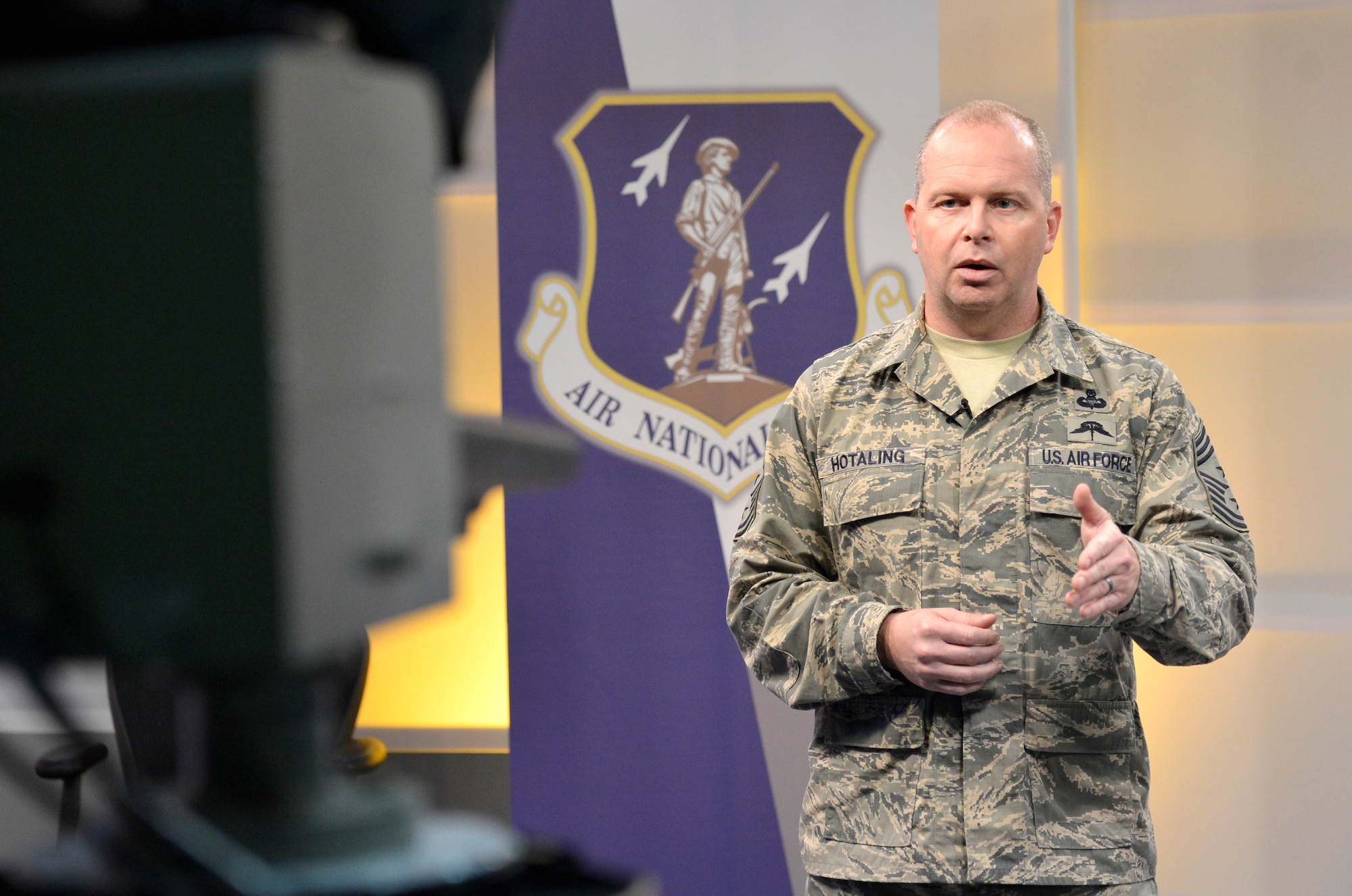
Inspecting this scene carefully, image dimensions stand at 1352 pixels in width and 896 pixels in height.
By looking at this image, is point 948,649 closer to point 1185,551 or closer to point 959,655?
point 959,655

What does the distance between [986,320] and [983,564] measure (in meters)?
0.33

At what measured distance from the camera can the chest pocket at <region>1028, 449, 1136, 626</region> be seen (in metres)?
1.38

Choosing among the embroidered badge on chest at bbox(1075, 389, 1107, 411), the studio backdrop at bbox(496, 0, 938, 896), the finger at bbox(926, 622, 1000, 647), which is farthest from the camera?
the studio backdrop at bbox(496, 0, 938, 896)

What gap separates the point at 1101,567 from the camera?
111 cm

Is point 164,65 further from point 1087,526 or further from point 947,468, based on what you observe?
point 947,468

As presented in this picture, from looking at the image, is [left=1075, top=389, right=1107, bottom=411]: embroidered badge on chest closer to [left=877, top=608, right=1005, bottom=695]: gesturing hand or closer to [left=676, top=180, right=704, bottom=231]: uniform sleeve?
[left=877, top=608, right=1005, bottom=695]: gesturing hand

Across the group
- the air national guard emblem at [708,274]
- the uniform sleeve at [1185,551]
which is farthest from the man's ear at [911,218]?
the air national guard emblem at [708,274]

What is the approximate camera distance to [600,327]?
2.33m

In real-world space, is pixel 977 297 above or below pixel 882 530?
above

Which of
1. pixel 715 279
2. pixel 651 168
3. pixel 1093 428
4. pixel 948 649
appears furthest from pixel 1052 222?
pixel 651 168

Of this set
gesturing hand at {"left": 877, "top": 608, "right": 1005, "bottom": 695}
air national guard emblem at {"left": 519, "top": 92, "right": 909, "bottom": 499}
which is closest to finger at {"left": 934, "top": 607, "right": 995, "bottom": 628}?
gesturing hand at {"left": 877, "top": 608, "right": 1005, "bottom": 695}

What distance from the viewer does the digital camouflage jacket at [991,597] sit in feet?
4.40

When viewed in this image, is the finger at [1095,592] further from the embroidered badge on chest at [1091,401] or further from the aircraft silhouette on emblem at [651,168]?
the aircraft silhouette on emblem at [651,168]

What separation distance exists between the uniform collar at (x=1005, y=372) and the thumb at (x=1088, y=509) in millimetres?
315
